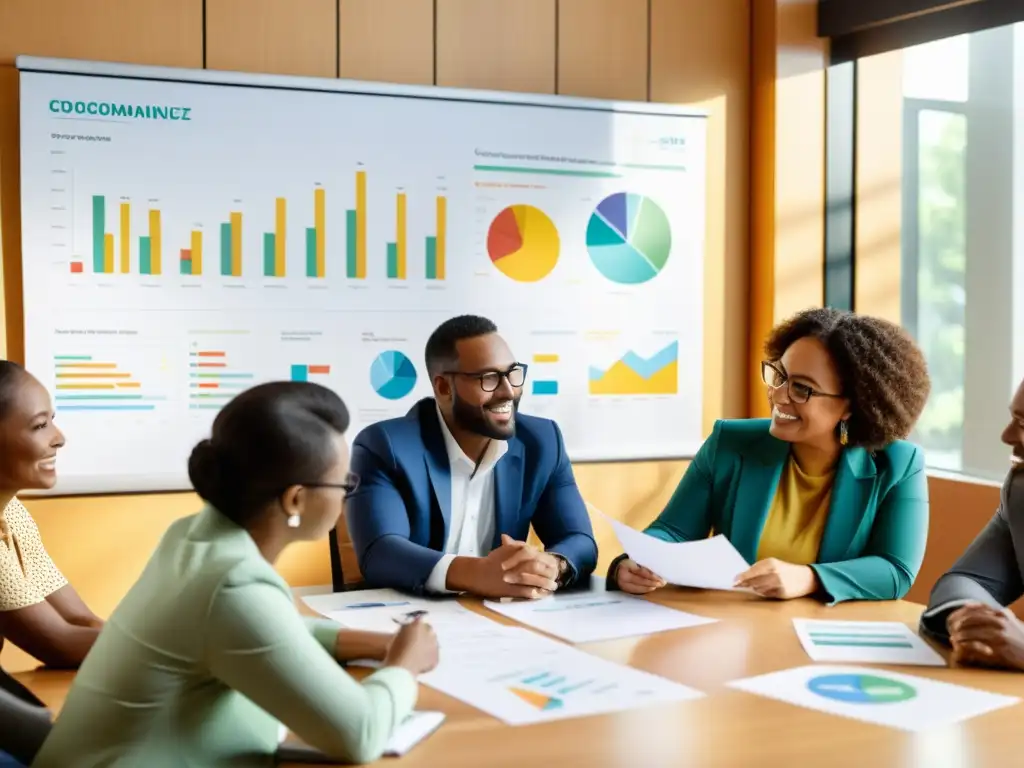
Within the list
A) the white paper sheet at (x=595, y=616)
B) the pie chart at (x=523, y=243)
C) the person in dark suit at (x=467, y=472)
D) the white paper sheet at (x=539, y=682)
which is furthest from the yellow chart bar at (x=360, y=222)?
the white paper sheet at (x=539, y=682)

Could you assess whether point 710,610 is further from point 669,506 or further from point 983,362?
point 983,362

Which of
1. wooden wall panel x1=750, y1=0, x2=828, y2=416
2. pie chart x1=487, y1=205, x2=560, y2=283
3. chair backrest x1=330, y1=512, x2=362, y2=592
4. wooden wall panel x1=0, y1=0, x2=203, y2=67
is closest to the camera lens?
chair backrest x1=330, y1=512, x2=362, y2=592

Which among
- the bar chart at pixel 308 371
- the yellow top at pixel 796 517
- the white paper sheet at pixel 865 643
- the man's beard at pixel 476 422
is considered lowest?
the white paper sheet at pixel 865 643

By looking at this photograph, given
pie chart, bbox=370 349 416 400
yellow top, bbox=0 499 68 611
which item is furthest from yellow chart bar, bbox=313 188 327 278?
yellow top, bbox=0 499 68 611

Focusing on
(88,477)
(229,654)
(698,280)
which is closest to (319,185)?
(88,477)

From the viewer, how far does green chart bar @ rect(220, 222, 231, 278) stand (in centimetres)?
382

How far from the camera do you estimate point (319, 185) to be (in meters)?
3.94

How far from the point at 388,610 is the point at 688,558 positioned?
0.63 meters

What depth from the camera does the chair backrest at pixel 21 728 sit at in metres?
1.55

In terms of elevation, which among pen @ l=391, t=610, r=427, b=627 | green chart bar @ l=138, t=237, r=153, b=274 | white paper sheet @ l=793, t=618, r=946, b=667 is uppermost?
green chart bar @ l=138, t=237, r=153, b=274

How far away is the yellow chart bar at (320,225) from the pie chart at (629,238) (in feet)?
3.33

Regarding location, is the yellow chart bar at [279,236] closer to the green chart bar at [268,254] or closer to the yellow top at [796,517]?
the green chart bar at [268,254]

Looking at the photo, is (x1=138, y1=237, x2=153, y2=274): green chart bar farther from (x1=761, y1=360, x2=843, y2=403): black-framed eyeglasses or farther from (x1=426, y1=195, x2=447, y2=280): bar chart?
(x1=761, y1=360, x2=843, y2=403): black-framed eyeglasses

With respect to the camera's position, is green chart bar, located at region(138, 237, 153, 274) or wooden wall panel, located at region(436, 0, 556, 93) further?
wooden wall panel, located at region(436, 0, 556, 93)
